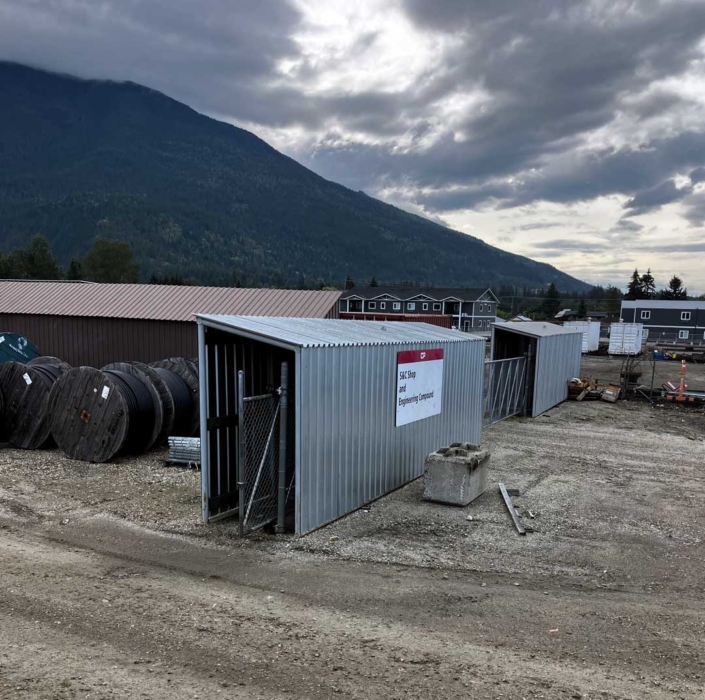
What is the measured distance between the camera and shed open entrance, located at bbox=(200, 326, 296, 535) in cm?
783

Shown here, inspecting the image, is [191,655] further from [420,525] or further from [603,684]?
[420,525]

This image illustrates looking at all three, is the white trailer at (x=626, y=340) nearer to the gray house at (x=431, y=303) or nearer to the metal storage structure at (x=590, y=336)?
the metal storage structure at (x=590, y=336)

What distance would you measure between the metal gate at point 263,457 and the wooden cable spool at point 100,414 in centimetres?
461

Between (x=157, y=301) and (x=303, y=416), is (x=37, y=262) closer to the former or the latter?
(x=157, y=301)

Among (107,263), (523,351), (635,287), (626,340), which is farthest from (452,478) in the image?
(635,287)

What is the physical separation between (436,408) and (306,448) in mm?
4288

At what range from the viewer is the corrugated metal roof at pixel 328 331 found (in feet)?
25.7

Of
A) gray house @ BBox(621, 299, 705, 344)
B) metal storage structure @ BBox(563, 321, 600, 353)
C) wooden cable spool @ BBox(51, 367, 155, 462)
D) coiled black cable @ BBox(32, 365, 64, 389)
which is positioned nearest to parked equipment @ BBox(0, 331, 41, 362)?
coiled black cable @ BBox(32, 365, 64, 389)

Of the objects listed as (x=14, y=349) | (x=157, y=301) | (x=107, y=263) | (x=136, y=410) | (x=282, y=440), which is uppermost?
(x=107, y=263)

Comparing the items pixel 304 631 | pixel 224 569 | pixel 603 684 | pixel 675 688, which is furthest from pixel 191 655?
pixel 675 688

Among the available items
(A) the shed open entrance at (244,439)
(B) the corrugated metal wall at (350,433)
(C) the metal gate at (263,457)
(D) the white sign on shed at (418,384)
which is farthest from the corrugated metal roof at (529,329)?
(C) the metal gate at (263,457)

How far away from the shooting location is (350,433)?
8.64m

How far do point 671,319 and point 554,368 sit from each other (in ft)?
193

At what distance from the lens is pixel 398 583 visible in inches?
256
